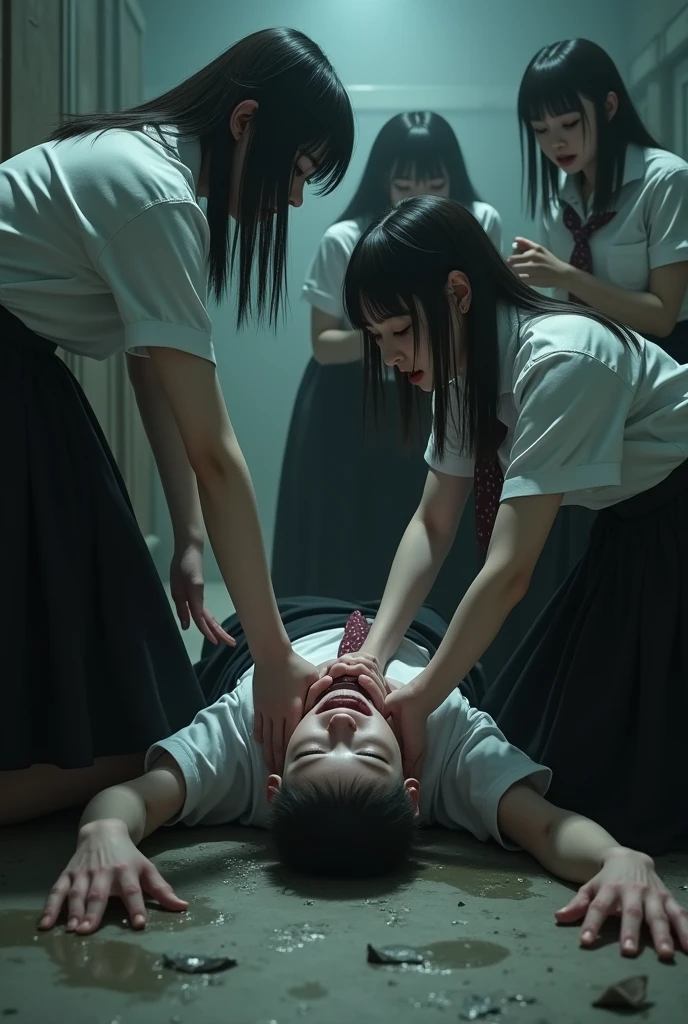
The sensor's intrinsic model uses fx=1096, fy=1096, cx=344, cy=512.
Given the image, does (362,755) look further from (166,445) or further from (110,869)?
(166,445)

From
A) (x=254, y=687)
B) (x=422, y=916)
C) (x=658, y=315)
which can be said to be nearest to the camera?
(x=422, y=916)

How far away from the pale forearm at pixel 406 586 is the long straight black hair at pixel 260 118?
0.52 m

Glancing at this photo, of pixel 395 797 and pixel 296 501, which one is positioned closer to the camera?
pixel 395 797

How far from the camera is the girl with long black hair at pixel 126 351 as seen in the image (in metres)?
1.30

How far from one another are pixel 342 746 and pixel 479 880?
0.23 meters

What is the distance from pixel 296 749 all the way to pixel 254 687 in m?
0.13

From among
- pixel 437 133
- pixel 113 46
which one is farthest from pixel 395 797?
pixel 113 46

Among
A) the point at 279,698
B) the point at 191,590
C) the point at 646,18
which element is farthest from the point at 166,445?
the point at 646,18

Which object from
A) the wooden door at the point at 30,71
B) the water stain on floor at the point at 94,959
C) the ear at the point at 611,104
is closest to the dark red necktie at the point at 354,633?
the water stain on floor at the point at 94,959

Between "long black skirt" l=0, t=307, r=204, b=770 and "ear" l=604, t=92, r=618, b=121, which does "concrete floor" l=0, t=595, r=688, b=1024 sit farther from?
"ear" l=604, t=92, r=618, b=121

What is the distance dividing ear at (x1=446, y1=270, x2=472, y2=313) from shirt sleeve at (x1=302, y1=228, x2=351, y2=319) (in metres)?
1.14

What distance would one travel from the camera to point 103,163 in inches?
51.4

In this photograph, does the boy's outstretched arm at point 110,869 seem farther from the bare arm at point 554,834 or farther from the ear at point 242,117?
the ear at point 242,117

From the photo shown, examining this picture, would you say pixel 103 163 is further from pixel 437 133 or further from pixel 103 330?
pixel 437 133
